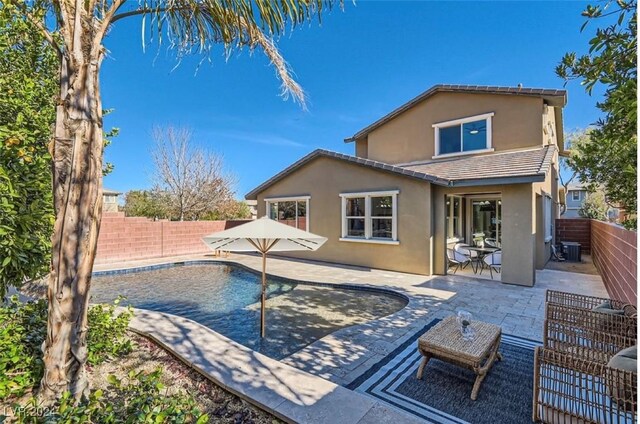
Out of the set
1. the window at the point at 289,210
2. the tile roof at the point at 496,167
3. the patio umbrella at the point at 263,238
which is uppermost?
the tile roof at the point at 496,167

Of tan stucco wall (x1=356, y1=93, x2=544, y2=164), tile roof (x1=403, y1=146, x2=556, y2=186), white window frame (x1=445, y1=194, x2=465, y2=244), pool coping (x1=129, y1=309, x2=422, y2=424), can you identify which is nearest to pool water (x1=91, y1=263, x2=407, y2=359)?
pool coping (x1=129, y1=309, x2=422, y2=424)

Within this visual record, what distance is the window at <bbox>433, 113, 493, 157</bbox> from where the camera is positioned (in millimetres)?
12555

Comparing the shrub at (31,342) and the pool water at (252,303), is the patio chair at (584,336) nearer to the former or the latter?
the pool water at (252,303)

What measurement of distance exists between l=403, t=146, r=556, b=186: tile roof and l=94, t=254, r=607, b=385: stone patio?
352cm

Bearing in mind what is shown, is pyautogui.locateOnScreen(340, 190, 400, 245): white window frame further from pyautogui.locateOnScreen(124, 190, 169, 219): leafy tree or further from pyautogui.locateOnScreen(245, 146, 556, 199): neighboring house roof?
pyautogui.locateOnScreen(124, 190, 169, 219): leafy tree

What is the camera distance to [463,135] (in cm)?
1318

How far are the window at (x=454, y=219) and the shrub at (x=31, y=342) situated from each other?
1225 centimetres

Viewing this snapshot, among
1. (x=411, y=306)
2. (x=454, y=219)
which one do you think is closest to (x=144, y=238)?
(x=411, y=306)

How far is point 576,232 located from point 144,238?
25.2 m

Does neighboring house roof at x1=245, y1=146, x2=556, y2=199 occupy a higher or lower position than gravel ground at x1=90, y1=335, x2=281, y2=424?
higher

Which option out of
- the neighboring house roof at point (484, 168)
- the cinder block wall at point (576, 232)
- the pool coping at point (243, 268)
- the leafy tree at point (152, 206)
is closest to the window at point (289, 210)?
the neighboring house roof at point (484, 168)

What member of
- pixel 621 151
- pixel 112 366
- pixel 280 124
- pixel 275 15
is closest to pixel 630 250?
pixel 621 151

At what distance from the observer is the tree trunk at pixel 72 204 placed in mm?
2684

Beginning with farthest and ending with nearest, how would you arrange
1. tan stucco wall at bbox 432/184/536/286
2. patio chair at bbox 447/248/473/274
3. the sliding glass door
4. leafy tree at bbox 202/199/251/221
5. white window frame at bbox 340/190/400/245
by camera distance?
leafy tree at bbox 202/199/251/221
the sliding glass door
white window frame at bbox 340/190/400/245
patio chair at bbox 447/248/473/274
tan stucco wall at bbox 432/184/536/286
